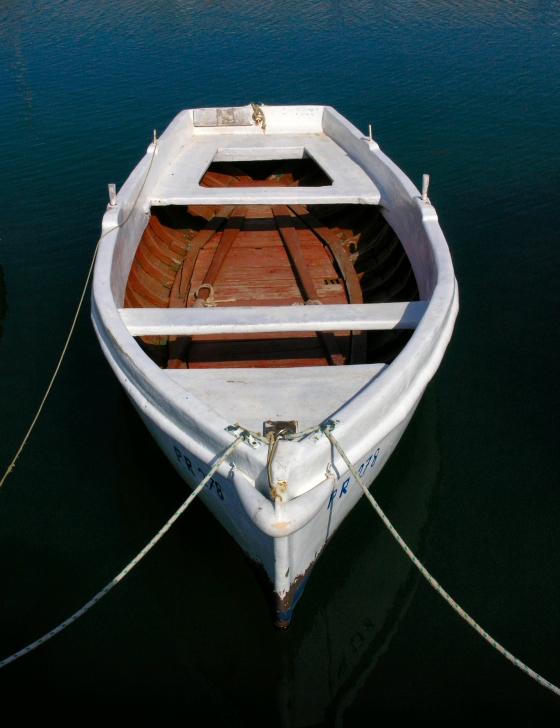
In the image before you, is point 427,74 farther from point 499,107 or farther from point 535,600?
point 535,600

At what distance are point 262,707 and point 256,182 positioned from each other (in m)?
7.74

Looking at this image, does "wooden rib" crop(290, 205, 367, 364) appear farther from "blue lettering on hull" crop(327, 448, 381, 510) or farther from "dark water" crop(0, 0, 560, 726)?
"blue lettering on hull" crop(327, 448, 381, 510)

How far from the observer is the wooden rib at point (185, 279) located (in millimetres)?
6180

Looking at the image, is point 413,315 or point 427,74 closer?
point 413,315

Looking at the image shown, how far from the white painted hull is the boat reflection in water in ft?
1.92

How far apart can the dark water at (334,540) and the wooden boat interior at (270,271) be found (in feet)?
4.25

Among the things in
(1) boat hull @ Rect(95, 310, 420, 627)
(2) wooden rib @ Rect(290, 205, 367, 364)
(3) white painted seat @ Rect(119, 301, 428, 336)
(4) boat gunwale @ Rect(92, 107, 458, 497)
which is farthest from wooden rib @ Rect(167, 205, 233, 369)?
(1) boat hull @ Rect(95, 310, 420, 627)

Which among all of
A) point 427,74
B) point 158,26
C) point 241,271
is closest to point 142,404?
point 241,271

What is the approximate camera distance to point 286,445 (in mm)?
3668

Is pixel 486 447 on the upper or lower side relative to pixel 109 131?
lower

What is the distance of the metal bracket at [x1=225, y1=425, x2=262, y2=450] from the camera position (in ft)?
12.2

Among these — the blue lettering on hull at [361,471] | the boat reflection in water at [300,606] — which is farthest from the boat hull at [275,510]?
the boat reflection in water at [300,606]

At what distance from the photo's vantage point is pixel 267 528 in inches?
142

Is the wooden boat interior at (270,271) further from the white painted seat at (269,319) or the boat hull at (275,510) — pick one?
the boat hull at (275,510)
